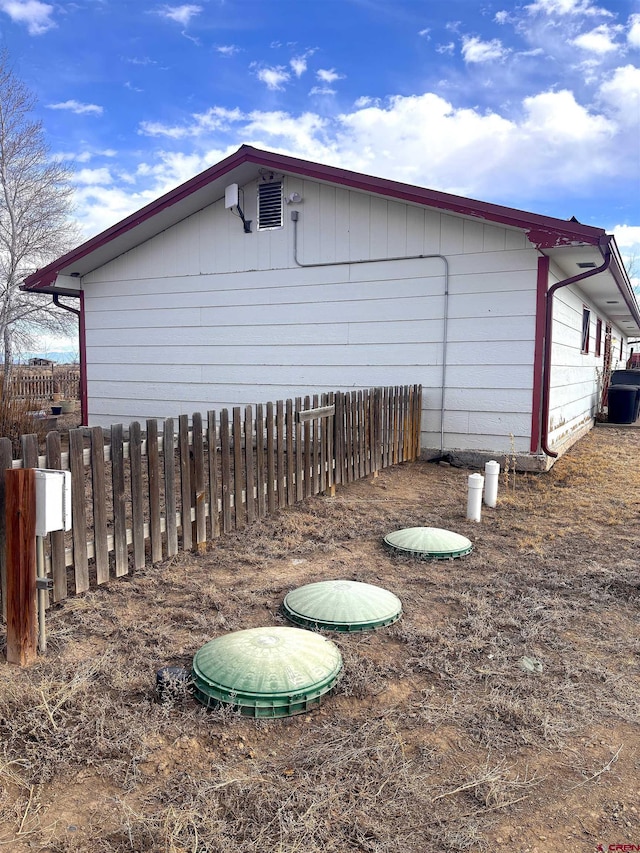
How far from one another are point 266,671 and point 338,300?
6.85m

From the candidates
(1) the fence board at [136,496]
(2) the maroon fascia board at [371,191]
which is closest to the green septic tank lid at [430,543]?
(1) the fence board at [136,496]

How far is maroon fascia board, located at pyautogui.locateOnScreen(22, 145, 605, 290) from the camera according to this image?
6.76m

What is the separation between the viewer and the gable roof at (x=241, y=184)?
22.4 ft

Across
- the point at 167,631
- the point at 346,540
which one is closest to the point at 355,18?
the point at 346,540

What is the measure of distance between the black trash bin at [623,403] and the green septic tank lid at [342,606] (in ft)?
44.1

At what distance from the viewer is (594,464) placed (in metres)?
8.63

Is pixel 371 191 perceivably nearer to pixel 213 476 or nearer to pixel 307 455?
pixel 307 455

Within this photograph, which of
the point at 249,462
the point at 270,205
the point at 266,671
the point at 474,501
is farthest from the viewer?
the point at 270,205

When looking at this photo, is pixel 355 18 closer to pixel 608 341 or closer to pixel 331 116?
pixel 331 116

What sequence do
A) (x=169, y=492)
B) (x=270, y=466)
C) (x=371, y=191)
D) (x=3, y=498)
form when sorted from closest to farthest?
(x=3, y=498) → (x=169, y=492) → (x=270, y=466) → (x=371, y=191)

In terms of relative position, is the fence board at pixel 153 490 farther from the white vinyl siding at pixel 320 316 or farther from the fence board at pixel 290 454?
the white vinyl siding at pixel 320 316

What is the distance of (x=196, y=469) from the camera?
4426 millimetres

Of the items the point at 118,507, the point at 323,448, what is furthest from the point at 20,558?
the point at 323,448

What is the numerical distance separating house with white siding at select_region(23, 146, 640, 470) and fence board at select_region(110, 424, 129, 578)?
526 centimetres
